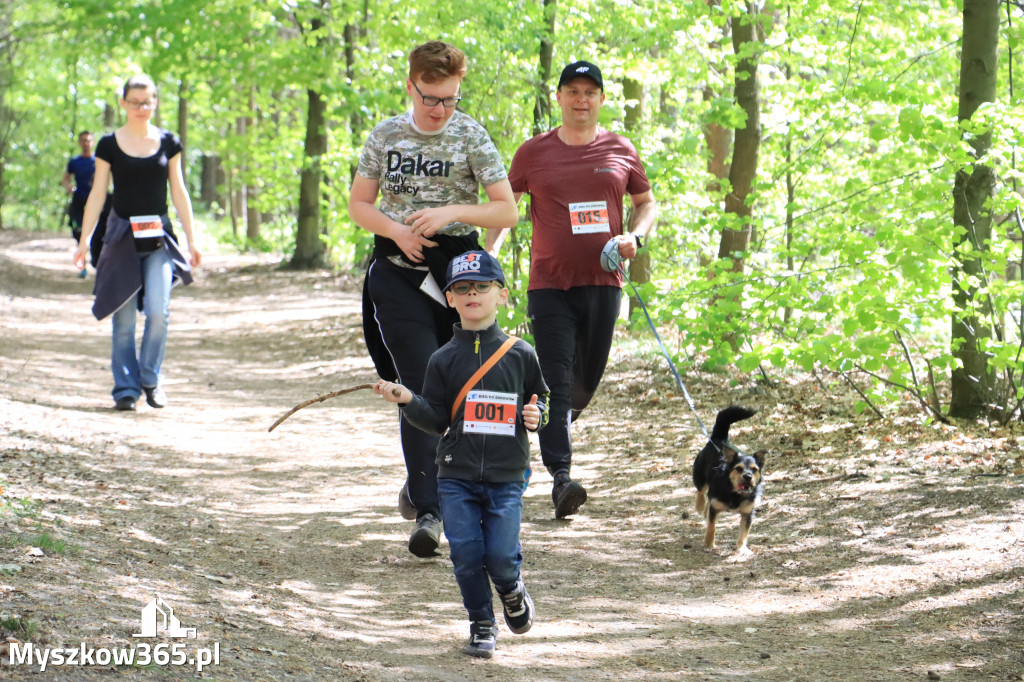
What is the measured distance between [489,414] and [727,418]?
226 cm

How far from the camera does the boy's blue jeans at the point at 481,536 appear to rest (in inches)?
158

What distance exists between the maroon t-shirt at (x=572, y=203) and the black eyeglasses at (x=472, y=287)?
1.89 meters

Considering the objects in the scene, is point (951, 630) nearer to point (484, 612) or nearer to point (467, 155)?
point (484, 612)

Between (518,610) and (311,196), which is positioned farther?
(311,196)

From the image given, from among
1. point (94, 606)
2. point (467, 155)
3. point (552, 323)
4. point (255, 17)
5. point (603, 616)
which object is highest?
point (255, 17)

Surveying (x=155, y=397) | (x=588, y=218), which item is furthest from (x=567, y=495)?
(x=155, y=397)

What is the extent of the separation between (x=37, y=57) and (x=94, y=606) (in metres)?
33.2

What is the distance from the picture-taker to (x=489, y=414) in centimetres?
410

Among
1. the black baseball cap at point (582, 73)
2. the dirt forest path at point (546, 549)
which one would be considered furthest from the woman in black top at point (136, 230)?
the black baseball cap at point (582, 73)

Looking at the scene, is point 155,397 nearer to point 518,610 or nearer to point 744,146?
point 518,610

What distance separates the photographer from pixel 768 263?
31.4 feet

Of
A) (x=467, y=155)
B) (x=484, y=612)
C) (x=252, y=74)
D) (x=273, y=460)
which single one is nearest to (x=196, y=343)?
(x=252, y=74)

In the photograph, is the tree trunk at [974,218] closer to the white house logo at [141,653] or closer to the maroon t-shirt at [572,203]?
the maroon t-shirt at [572,203]

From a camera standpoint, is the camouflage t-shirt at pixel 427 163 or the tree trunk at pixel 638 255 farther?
the tree trunk at pixel 638 255
